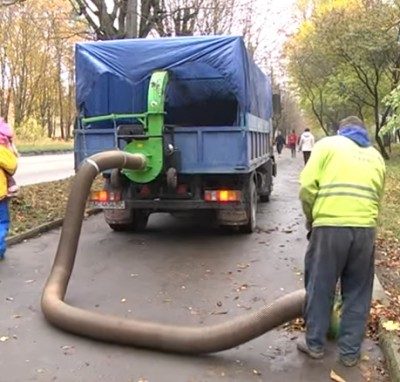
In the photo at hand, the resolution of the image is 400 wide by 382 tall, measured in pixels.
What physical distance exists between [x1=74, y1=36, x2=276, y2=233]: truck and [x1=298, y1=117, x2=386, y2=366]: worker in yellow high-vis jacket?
3840 mm

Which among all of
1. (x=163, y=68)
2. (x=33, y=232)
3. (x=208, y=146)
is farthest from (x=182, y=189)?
(x=33, y=232)

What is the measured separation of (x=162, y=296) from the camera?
19.7ft

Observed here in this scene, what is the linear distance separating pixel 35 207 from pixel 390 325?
24.8 feet

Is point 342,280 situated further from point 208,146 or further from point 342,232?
point 208,146

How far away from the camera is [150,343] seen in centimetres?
462

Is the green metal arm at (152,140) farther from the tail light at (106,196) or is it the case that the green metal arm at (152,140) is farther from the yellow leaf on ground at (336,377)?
the yellow leaf on ground at (336,377)

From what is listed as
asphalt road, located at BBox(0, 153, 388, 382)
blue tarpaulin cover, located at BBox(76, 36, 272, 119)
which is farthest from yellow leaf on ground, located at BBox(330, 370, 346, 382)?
blue tarpaulin cover, located at BBox(76, 36, 272, 119)

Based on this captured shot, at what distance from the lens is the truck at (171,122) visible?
321 inches

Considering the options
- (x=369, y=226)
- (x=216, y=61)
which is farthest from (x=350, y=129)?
(x=216, y=61)

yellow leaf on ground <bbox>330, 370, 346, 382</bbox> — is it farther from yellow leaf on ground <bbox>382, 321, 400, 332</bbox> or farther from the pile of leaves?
the pile of leaves

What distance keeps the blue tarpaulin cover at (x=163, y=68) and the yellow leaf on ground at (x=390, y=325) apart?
453 centimetres

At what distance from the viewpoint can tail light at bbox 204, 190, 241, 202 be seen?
334 inches

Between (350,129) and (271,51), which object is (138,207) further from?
(271,51)

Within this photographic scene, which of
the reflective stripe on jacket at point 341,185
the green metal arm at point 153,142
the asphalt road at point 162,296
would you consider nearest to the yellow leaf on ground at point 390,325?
the asphalt road at point 162,296
